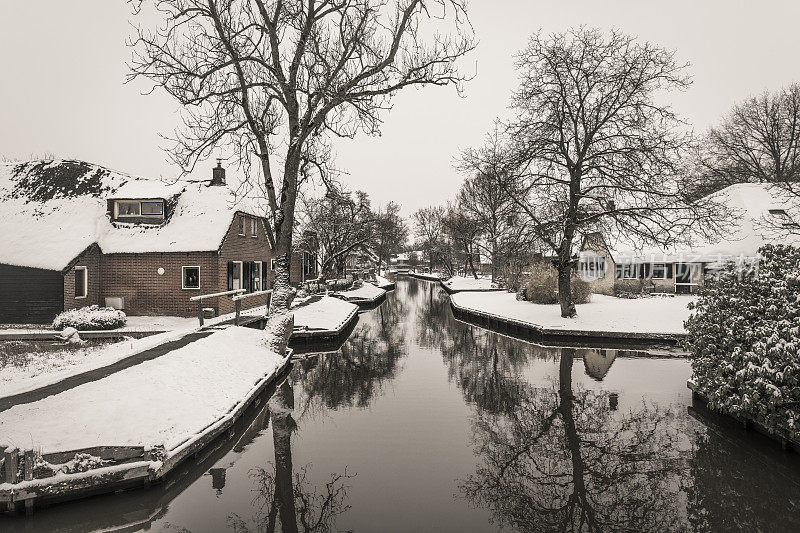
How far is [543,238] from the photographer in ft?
71.4

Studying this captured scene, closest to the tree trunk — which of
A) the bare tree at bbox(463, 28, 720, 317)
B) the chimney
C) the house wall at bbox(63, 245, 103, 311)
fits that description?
the bare tree at bbox(463, 28, 720, 317)

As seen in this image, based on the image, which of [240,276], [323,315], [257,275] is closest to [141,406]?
[323,315]

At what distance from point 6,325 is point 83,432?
16.6 metres

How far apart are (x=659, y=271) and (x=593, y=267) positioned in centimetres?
478

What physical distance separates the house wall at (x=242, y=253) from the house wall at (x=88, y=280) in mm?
5640

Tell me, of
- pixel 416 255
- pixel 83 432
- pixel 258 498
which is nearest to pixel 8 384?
pixel 83 432

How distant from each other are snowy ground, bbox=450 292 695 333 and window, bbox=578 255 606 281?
6104 mm

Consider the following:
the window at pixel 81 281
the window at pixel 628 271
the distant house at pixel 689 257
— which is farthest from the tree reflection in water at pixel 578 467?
the window at pixel 628 271

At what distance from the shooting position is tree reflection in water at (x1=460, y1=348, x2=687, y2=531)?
6215 mm

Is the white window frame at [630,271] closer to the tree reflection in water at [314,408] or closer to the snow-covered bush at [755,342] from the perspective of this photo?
the tree reflection in water at [314,408]

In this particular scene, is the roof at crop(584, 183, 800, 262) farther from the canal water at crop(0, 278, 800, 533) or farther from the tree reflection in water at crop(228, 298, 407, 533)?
the canal water at crop(0, 278, 800, 533)

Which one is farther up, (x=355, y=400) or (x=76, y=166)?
(x=76, y=166)

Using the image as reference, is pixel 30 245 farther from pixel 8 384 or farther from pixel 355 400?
pixel 355 400

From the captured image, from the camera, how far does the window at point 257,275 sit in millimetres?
27859
